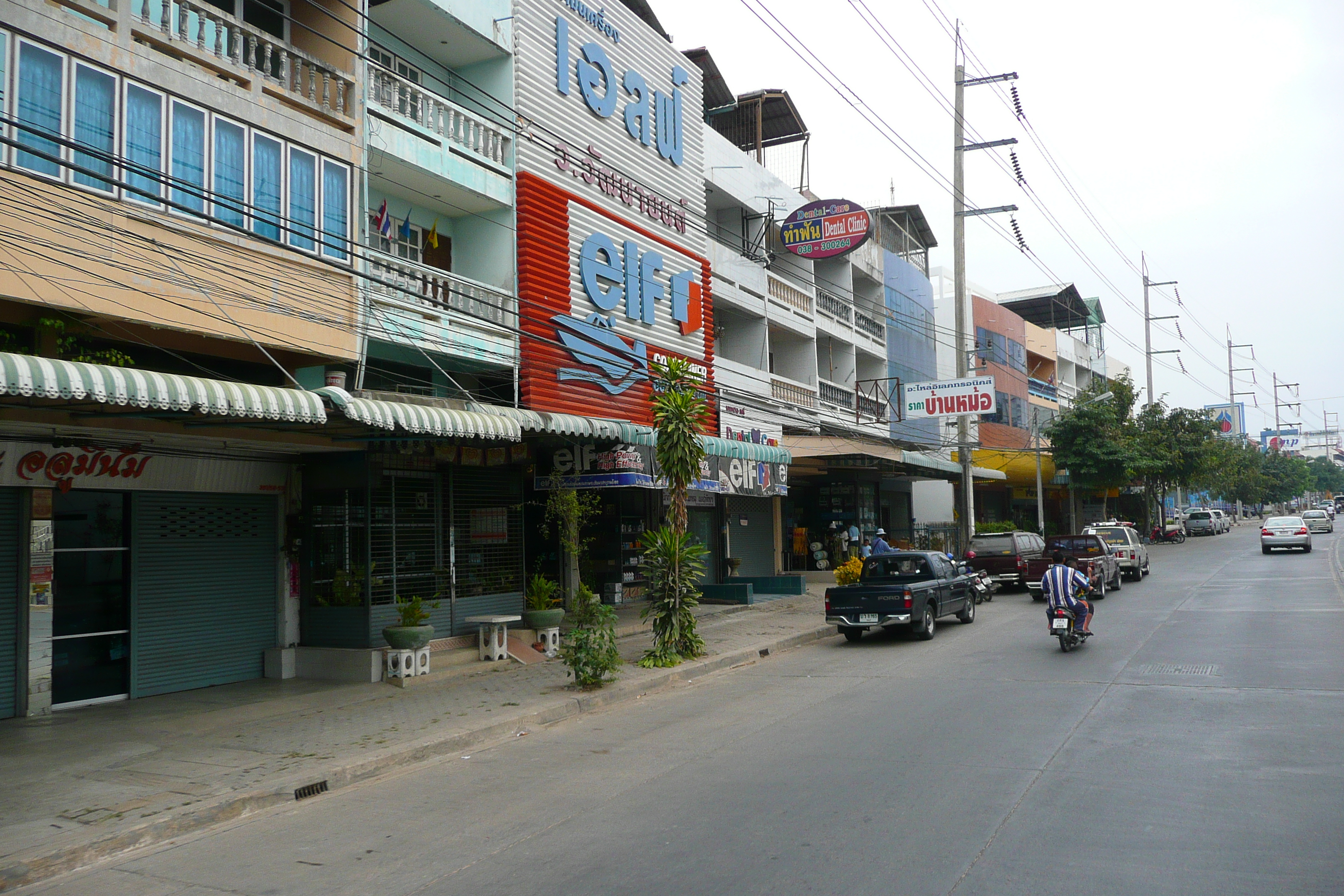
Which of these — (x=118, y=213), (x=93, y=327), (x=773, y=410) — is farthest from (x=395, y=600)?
(x=773, y=410)

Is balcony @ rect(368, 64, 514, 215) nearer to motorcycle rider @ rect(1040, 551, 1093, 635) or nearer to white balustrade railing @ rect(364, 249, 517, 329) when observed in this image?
white balustrade railing @ rect(364, 249, 517, 329)

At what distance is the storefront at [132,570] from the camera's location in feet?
37.6

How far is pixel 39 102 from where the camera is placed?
1055cm

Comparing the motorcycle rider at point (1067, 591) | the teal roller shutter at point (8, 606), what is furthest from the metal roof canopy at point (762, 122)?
the teal roller shutter at point (8, 606)

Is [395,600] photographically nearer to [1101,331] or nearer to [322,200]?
[322,200]

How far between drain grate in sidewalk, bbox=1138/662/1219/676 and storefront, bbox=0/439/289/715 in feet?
40.3

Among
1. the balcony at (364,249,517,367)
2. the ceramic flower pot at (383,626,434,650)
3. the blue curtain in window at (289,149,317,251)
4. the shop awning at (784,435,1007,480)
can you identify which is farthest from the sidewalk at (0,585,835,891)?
the shop awning at (784,435,1007,480)

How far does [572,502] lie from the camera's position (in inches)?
653

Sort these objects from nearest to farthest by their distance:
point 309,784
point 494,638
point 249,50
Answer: point 309,784 < point 249,50 < point 494,638

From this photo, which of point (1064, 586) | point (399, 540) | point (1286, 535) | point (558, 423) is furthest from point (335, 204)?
point (1286, 535)

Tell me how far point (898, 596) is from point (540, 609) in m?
6.22

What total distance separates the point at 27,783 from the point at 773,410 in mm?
21637

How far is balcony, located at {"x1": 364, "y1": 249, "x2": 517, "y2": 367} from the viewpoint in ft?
48.4

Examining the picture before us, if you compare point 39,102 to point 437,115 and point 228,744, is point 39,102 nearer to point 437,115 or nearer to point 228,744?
point 437,115
